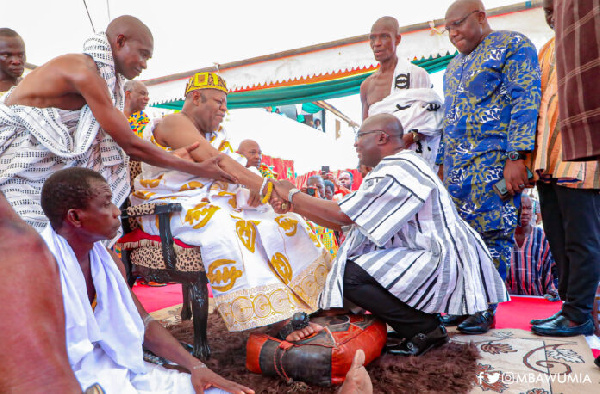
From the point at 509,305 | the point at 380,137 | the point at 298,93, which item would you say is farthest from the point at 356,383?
the point at 298,93

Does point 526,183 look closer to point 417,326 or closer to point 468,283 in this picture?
point 468,283

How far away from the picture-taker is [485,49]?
269 centimetres

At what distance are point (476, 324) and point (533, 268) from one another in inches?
65.6

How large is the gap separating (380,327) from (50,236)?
156 cm

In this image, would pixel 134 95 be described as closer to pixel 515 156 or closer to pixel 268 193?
pixel 268 193

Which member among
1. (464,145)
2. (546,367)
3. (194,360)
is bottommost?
(546,367)

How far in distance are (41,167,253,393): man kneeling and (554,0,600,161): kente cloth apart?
116cm

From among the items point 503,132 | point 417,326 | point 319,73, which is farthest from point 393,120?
point 319,73

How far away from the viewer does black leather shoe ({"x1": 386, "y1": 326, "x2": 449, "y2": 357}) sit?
2.22 meters

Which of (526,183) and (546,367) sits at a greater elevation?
(526,183)

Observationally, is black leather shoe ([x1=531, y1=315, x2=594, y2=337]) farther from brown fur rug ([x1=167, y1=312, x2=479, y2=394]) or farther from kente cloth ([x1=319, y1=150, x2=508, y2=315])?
brown fur rug ([x1=167, y1=312, x2=479, y2=394])

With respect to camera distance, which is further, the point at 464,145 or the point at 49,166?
the point at 464,145

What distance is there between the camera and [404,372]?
78.2 inches

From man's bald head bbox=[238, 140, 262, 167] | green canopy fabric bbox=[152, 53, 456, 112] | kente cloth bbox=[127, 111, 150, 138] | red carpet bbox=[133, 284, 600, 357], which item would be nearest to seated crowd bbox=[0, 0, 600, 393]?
red carpet bbox=[133, 284, 600, 357]
